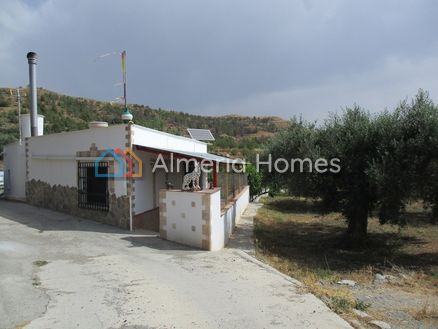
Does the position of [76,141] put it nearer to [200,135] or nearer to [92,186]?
[92,186]

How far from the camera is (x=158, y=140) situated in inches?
526

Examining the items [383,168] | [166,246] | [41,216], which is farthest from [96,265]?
[383,168]

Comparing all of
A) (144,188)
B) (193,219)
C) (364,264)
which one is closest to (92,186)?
(144,188)

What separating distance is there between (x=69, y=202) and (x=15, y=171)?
4840 millimetres

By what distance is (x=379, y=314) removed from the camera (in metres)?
6.05

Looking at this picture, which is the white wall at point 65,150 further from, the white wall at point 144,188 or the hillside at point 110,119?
the hillside at point 110,119

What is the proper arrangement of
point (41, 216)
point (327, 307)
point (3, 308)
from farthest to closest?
point (41, 216)
point (327, 307)
point (3, 308)

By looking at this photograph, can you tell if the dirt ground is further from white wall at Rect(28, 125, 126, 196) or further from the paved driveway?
white wall at Rect(28, 125, 126, 196)

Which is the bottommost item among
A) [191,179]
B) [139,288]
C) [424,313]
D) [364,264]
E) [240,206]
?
[364,264]

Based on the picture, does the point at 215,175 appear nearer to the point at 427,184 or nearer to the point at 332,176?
the point at 332,176

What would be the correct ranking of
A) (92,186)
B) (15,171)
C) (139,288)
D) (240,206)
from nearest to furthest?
(139,288)
(92,186)
(15,171)
(240,206)

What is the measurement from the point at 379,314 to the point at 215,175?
22.9 feet

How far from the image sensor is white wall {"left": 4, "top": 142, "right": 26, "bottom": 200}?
16.2 m

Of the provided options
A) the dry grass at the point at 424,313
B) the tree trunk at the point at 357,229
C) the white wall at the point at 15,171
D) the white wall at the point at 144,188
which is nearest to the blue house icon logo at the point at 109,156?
the white wall at the point at 144,188
